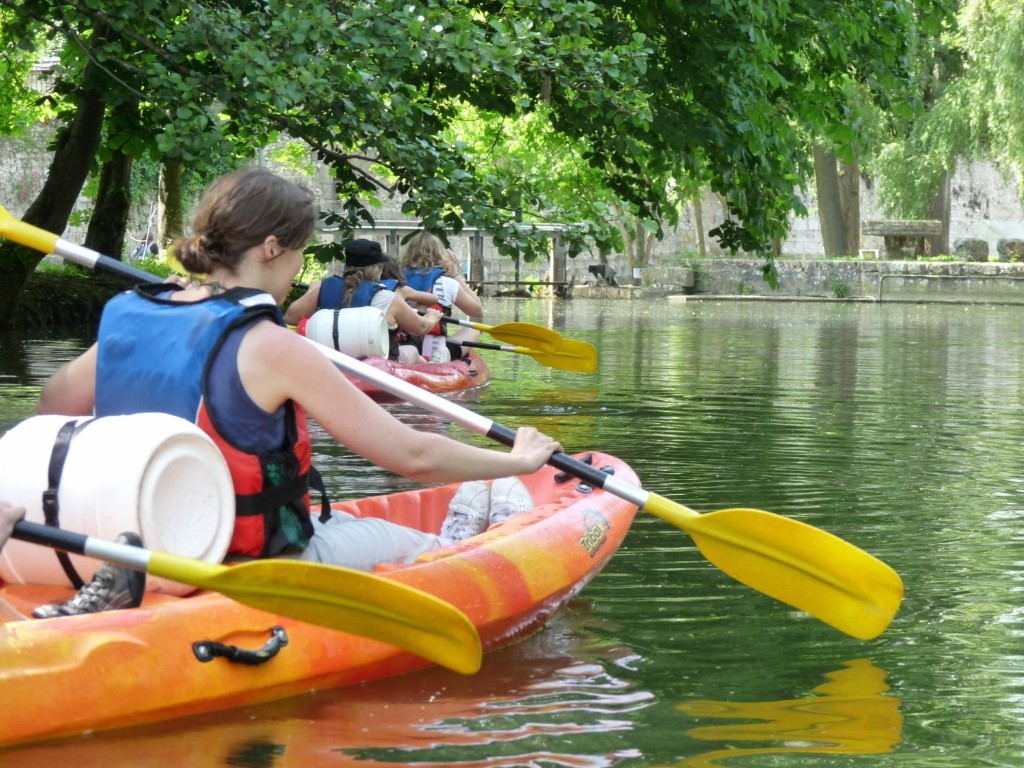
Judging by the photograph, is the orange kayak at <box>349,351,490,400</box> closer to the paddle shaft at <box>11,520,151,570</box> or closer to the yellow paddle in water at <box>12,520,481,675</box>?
the yellow paddle in water at <box>12,520,481,675</box>

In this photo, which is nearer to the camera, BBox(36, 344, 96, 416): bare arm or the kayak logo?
BBox(36, 344, 96, 416): bare arm

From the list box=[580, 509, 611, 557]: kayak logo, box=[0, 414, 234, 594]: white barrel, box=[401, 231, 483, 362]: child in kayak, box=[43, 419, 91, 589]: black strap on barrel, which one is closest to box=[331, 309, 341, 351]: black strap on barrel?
box=[401, 231, 483, 362]: child in kayak

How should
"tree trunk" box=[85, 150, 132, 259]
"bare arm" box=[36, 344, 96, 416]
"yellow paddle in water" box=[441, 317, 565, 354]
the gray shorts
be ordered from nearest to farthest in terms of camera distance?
"bare arm" box=[36, 344, 96, 416], the gray shorts, "yellow paddle in water" box=[441, 317, 565, 354], "tree trunk" box=[85, 150, 132, 259]

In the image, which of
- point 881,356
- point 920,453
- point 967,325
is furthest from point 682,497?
point 967,325

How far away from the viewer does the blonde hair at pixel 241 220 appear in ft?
12.1

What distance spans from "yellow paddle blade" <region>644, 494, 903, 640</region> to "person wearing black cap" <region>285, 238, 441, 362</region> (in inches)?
238

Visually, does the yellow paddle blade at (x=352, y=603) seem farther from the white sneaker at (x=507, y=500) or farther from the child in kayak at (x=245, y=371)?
the white sneaker at (x=507, y=500)

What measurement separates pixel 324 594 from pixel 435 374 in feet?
25.3

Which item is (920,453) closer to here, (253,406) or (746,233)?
(746,233)

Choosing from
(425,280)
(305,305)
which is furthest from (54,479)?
(425,280)

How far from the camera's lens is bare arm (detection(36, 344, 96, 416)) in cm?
398

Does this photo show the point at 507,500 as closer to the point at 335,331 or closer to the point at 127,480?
the point at 127,480

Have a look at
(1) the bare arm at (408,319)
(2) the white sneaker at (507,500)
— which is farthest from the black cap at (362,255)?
(2) the white sneaker at (507,500)

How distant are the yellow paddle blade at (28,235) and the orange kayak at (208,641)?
1.80 meters
